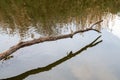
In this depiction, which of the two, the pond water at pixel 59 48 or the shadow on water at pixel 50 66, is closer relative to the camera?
the shadow on water at pixel 50 66

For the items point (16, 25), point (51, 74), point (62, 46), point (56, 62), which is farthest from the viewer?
point (16, 25)

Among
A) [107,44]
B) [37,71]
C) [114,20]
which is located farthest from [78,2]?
[37,71]

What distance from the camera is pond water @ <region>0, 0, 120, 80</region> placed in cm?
1052

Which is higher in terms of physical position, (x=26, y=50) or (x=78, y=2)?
(x=26, y=50)

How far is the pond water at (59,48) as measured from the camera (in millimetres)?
10523

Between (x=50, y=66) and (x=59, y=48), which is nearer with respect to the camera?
(x=50, y=66)

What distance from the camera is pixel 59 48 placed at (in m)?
13.5

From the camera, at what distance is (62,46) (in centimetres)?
1384

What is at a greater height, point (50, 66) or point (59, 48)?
point (50, 66)

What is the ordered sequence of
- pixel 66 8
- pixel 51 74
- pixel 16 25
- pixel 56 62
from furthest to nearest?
1. pixel 66 8
2. pixel 16 25
3. pixel 56 62
4. pixel 51 74

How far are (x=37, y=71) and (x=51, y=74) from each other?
1.66 feet

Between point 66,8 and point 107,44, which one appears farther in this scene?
point 66,8

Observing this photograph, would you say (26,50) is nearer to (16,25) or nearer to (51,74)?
(51,74)

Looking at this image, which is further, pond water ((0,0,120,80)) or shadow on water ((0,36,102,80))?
pond water ((0,0,120,80))
